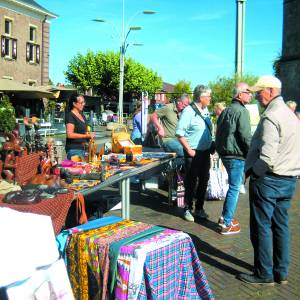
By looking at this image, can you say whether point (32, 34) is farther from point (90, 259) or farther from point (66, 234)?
point (90, 259)

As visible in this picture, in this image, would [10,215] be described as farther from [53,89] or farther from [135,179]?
[53,89]

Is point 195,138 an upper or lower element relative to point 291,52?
lower

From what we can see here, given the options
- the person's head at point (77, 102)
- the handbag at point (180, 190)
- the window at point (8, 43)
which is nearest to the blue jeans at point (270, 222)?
the person's head at point (77, 102)

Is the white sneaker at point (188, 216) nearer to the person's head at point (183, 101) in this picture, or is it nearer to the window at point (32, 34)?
the person's head at point (183, 101)

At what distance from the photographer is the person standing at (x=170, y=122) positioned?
765 centimetres

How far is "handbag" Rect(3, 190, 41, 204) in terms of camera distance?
130 inches

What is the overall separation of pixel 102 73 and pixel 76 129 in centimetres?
5004

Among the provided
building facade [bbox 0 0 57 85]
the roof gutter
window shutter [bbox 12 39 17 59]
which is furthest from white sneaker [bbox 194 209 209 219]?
the roof gutter

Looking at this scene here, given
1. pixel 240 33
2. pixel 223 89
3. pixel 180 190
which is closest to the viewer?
pixel 180 190

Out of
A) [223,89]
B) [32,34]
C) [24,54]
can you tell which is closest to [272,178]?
[223,89]

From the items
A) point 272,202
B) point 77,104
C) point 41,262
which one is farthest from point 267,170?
point 77,104

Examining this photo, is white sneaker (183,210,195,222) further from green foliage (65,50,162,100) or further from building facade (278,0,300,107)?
green foliage (65,50,162,100)

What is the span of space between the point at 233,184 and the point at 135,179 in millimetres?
3772

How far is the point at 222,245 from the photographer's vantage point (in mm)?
5402
